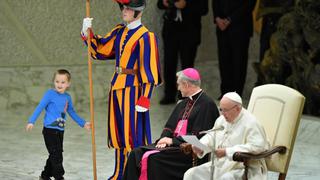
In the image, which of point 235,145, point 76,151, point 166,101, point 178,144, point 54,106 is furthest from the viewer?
point 166,101

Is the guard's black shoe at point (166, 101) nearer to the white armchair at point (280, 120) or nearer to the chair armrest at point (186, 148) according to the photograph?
the white armchair at point (280, 120)

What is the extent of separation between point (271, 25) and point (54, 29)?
8.88 feet

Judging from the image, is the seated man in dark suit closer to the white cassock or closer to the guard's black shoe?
the white cassock

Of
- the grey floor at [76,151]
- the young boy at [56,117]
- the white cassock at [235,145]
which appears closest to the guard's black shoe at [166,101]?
the grey floor at [76,151]

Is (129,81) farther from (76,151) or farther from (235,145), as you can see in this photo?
(76,151)

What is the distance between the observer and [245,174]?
20.7 feet

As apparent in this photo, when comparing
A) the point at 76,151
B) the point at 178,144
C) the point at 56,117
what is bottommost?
the point at 76,151

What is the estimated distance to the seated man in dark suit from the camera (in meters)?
6.84

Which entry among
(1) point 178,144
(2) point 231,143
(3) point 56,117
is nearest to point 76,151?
(3) point 56,117

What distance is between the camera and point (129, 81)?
7383 millimetres

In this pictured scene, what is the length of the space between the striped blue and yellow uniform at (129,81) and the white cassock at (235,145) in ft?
3.16

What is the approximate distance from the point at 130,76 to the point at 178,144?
79 centimetres

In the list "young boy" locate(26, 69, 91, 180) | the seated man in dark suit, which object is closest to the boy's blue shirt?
"young boy" locate(26, 69, 91, 180)

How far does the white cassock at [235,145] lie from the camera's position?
6.27 metres
